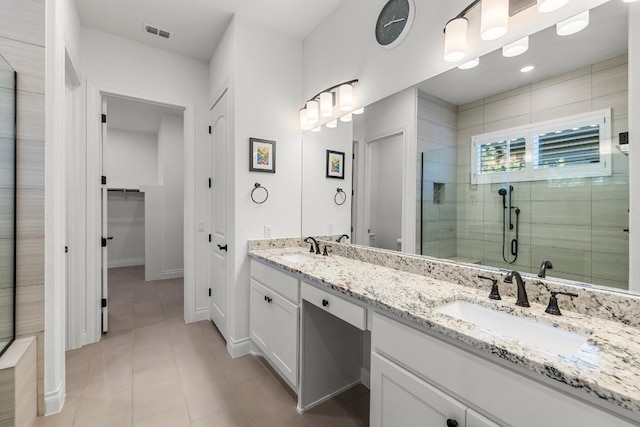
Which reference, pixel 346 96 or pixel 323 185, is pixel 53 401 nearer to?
pixel 323 185

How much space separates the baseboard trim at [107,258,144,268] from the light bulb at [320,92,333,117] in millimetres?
5344

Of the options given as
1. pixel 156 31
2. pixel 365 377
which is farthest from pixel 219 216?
pixel 365 377

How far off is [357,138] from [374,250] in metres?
0.85

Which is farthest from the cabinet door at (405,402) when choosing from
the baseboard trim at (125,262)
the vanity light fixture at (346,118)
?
Answer: the baseboard trim at (125,262)

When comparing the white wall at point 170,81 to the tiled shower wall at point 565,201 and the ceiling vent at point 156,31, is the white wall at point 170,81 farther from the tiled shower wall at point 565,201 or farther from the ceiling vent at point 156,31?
the tiled shower wall at point 565,201

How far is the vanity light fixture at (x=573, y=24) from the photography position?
1.13 m

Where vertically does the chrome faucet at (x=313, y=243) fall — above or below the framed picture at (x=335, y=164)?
below

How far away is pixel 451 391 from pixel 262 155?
216 cm

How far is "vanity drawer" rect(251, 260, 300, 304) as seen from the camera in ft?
6.04

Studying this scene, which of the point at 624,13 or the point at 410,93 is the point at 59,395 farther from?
the point at 624,13

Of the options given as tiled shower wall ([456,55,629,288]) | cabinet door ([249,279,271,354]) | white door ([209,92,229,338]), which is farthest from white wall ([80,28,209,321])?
tiled shower wall ([456,55,629,288])

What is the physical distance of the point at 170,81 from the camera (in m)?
3.04

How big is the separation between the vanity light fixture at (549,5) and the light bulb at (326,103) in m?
1.43

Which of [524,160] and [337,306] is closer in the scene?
[524,160]
